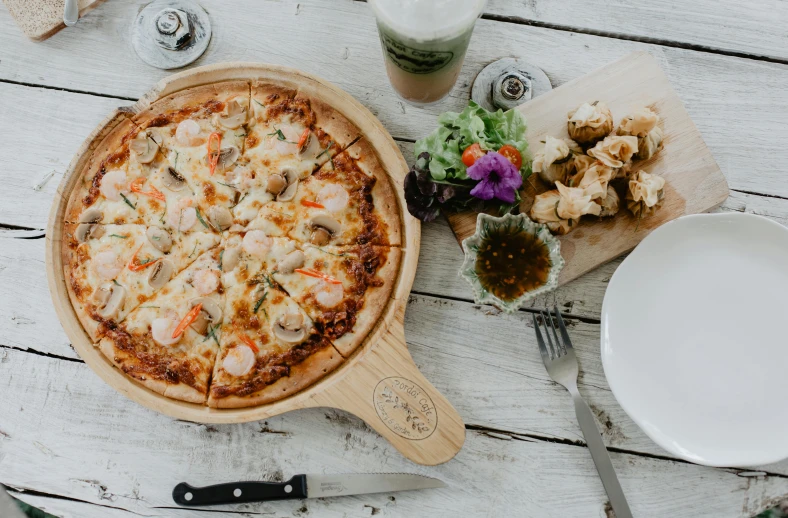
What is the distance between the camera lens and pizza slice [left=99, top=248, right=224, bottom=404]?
316 cm

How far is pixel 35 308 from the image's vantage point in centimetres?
351

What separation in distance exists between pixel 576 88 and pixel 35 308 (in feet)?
11.1

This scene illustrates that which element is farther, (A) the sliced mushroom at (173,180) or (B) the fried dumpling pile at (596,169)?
(A) the sliced mushroom at (173,180)

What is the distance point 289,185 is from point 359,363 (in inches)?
41.4

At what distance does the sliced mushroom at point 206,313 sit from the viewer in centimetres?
317

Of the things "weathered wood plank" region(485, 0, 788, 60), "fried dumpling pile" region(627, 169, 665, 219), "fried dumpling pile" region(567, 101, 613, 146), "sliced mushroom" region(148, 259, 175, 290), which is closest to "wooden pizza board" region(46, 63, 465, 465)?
"sliced mushroom" region(148, 259, 175, 290)

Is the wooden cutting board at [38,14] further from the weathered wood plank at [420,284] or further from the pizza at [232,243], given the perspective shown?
the weathered wood plank at [420,284]

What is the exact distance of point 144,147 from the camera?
330 cm

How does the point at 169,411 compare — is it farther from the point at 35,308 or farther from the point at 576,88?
the point at 576,88

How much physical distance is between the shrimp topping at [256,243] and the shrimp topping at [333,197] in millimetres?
376

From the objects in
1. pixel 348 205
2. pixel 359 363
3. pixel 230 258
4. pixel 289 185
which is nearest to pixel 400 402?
pixel 359 363

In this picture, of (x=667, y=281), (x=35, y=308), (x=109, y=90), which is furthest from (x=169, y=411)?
(x=667, y=281)

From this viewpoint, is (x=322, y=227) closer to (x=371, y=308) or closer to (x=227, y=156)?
(x=371, y=308)

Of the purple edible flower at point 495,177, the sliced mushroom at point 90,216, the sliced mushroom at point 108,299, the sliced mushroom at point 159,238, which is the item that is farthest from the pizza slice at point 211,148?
the purple edible flower at point 495,177
